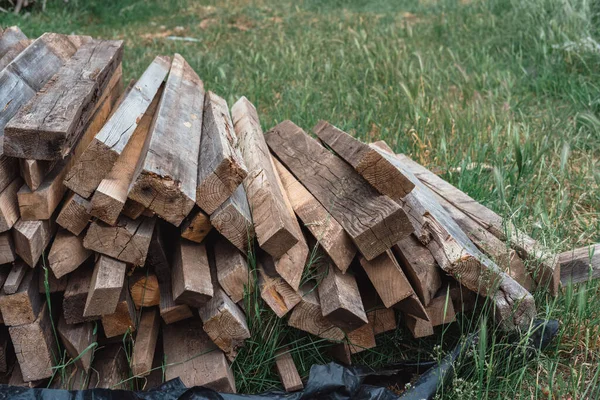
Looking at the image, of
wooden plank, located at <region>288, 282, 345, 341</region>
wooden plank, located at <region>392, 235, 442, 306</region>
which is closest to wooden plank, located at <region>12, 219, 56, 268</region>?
wooden plank, located at <region>288, 282, 345, 341</region>

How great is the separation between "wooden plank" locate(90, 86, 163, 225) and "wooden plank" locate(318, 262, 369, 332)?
3.13 feet

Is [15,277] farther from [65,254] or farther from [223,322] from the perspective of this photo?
[223,322]

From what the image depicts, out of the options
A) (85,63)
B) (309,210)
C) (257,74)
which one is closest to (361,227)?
(309,210)

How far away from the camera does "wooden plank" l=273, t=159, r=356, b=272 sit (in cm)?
302

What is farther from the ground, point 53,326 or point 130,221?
point 130,221

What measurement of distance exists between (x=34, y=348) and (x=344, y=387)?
4.36 feet

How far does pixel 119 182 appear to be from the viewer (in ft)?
9.35

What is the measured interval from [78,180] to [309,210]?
1.07 metres

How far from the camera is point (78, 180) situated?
2809 mm

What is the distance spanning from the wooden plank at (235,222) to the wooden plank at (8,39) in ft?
7.54

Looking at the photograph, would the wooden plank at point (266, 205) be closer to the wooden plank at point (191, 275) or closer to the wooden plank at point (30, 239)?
the wooden plank at point (191, 275)

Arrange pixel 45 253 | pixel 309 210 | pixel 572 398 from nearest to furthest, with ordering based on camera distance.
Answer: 1. pixel 572 398
2. pixel 45 253
3. pixel 309 210

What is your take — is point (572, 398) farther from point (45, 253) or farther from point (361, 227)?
point (45, 253)

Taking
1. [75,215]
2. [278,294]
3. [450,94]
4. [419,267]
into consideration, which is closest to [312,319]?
[278,294]
